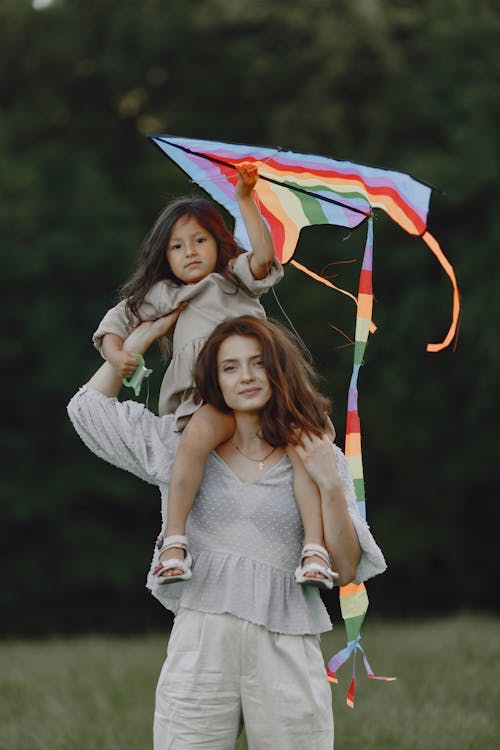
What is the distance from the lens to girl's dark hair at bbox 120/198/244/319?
11.6 feet

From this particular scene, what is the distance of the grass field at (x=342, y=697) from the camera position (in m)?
5.59

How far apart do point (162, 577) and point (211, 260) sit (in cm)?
90

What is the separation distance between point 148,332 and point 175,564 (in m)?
0.68

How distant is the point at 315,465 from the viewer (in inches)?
128

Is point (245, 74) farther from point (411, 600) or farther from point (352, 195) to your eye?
point (352, 195)

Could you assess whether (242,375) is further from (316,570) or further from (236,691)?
(236,691)

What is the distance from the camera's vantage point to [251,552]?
3.25m

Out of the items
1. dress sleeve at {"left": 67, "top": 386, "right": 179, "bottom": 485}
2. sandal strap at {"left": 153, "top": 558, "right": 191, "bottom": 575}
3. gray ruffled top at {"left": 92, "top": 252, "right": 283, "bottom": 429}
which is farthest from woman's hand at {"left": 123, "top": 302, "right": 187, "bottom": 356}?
sandal strap at {"left": 153, "top": 558, "right": 191, "bottom": 575}

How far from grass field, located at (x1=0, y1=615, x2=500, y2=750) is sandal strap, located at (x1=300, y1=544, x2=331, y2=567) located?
248 cm

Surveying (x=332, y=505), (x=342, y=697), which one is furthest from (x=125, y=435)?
(x=342, y=697)

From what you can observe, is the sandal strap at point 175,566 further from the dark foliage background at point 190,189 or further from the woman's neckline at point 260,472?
the dark foliage background at point 190,189

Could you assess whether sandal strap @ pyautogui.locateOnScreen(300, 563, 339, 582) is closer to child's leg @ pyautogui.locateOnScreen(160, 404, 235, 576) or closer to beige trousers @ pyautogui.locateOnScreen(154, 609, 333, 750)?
beige trousers @ pyautogui.locateOnScreen(154, 609, 333, 750)

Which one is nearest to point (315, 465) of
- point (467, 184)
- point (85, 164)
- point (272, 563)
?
point (272, 563)

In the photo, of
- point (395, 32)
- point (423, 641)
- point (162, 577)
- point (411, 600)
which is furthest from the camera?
point (411, 600)
